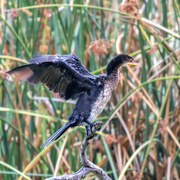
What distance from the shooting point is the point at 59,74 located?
1.29m

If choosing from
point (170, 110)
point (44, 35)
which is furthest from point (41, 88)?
point (170, 110)

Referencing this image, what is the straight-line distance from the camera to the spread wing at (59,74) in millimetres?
1205

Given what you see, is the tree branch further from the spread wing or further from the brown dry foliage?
the brown dry foliage

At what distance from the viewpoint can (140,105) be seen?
2.17 metres

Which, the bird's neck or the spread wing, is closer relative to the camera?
the spread wing

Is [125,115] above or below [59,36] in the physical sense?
below

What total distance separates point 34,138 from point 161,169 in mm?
735

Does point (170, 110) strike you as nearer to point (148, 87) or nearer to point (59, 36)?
point (148, 87)

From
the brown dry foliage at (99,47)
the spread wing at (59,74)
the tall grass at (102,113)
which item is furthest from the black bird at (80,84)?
the tall grass at (102,113)

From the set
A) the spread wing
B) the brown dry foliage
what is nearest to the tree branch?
the spread wing

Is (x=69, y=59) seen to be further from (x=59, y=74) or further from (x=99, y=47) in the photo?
(x=99, y=47)

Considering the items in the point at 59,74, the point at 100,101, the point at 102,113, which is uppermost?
the point at 59,74

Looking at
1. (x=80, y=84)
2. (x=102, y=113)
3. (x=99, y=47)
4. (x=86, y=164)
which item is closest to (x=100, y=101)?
(x=80, y=84)

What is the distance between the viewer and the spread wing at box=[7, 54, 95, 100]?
1205mm
